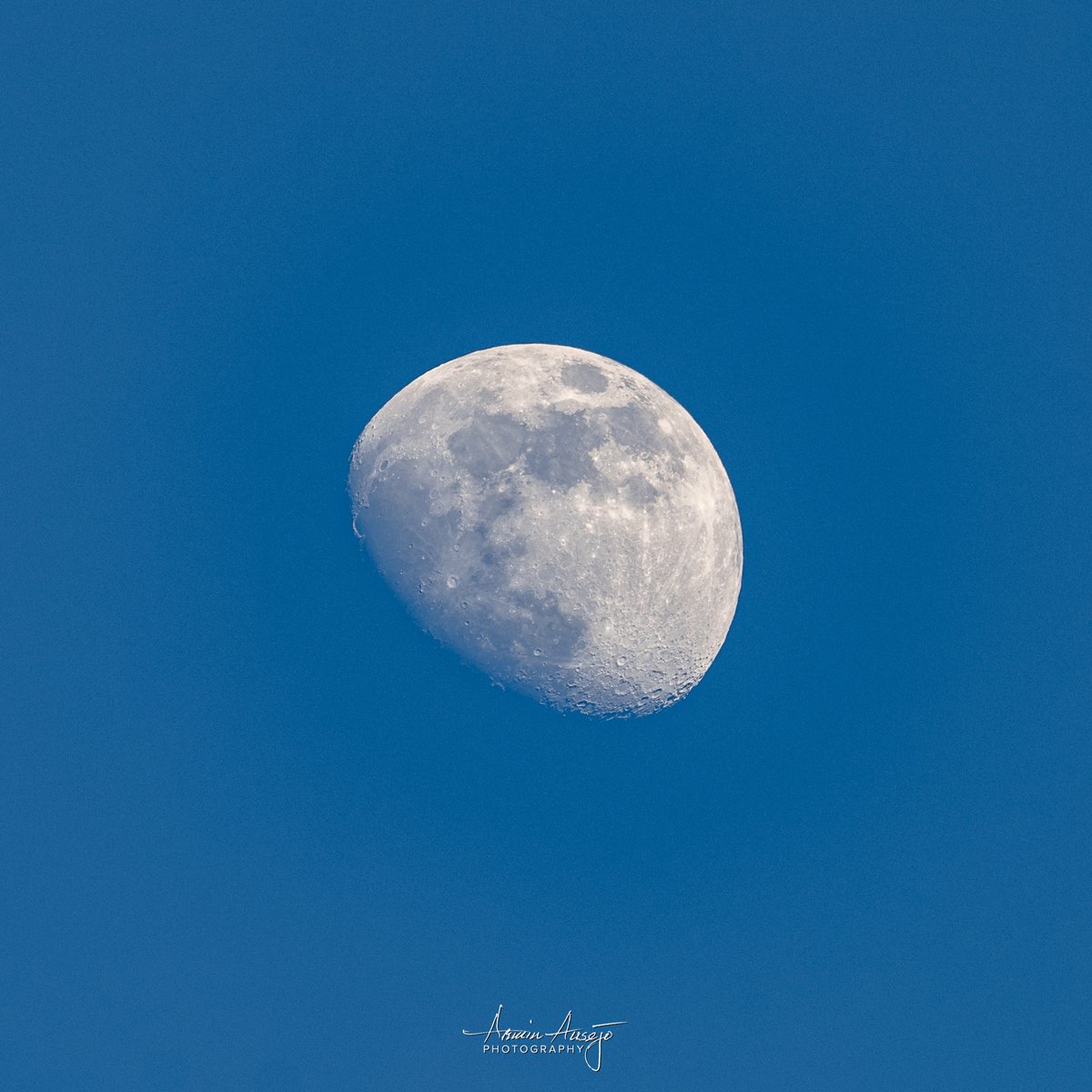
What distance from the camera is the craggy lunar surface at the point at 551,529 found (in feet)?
52.4

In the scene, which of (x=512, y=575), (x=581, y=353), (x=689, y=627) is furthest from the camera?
(x=581, y=353)

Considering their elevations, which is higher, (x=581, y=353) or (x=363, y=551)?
(x=581, y=353)

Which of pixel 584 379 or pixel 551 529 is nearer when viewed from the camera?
pixel 551 529

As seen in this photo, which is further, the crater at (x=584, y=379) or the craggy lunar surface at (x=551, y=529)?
the crater at (x=584, y=379)

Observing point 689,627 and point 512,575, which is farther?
point 689,627

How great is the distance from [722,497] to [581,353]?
157 inches

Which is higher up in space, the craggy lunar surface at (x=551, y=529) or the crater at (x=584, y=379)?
the crater at (x=584, y=379)

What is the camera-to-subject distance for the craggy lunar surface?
15977mm

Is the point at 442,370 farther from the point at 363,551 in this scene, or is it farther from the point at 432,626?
the point at 432,626

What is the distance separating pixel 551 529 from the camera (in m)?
15.9

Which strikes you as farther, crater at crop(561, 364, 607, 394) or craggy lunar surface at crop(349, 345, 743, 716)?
crater at crop(561, 364, 607, 394)

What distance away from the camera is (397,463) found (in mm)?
16656

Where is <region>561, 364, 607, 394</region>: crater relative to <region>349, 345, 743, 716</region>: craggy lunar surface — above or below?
above

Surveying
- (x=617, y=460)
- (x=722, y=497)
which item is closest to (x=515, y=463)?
(x=617, y=460)
